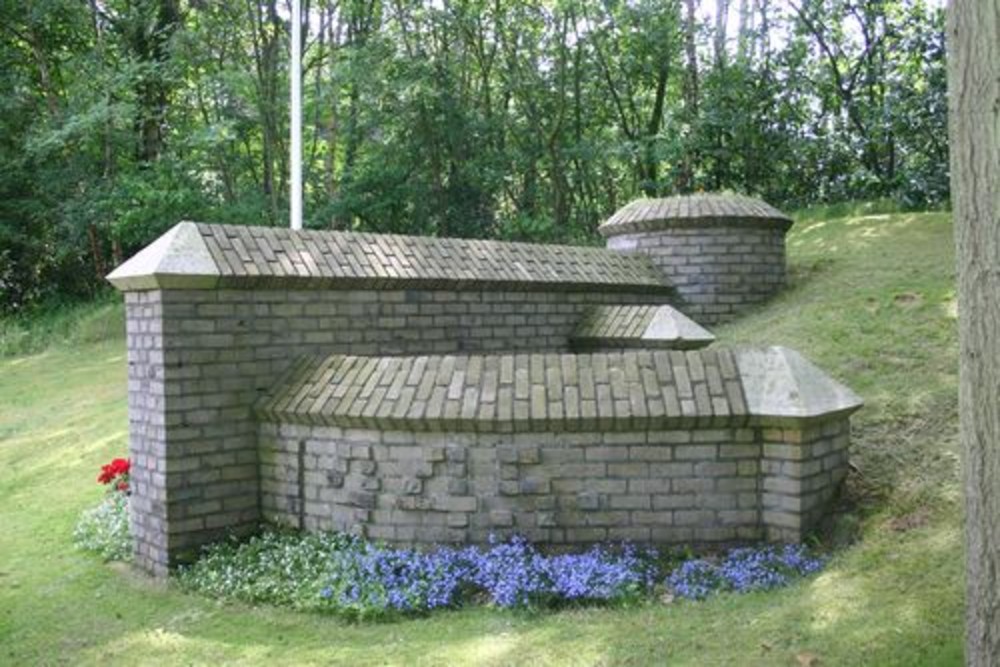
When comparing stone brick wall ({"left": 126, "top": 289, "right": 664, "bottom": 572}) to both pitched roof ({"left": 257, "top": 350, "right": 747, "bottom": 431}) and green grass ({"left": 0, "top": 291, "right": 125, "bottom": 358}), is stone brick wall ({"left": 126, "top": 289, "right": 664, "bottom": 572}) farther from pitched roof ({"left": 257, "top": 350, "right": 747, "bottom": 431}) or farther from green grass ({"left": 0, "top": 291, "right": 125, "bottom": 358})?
green grass ({"left": 0, "top": 291, "right": 125, "bottom": 358})

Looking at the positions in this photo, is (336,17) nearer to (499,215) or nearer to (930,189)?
(499,215)

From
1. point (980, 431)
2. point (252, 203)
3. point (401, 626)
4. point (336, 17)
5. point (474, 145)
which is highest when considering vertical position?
point (336, 17)

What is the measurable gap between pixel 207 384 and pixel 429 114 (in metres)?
12.8

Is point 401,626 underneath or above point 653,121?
underneath

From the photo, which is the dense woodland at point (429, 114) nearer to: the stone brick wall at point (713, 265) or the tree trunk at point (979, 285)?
the stone brick wall at point (713, 265)

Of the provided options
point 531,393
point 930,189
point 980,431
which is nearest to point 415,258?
point 531,393

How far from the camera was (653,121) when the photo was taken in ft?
62.5

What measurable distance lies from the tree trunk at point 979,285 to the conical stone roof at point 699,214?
714 centimetres

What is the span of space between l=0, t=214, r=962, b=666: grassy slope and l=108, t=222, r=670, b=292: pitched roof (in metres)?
2.01

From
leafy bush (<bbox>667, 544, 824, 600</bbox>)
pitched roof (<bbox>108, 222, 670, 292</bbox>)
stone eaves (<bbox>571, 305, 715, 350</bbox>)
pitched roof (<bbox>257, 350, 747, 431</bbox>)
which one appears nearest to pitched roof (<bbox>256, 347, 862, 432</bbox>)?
pitched roof (<bbox>257, 350, 747, 431</bbox>)

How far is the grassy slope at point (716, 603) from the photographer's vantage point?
380 centimetres

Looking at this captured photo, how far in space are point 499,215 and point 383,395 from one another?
14.2m

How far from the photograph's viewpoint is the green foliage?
6.16 metres

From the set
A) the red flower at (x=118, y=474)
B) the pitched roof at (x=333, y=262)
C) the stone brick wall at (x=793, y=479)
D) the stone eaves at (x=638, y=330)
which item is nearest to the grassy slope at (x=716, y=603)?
the stone brick wall at (x=793, y=479)
